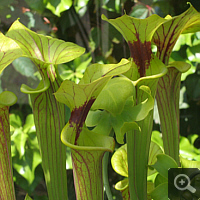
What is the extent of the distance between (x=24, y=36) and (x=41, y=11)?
81 centimetres

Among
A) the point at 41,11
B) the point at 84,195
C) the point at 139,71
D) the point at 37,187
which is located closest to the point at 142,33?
the point at 139,71

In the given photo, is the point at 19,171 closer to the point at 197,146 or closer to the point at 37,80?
the point at 37,80

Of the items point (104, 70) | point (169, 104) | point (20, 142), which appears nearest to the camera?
point (104, 70)

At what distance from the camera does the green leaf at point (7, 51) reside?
10.0 inches

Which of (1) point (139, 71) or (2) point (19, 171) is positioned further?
(2) point (19, 171)

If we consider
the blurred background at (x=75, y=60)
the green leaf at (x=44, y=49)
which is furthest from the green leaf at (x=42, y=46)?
the blurred background at (x=75, y=60)

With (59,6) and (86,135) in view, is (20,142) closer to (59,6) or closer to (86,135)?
(59,6)

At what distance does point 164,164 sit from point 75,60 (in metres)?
0.79

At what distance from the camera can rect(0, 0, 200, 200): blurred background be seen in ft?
3.20

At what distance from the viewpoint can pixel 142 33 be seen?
11.0 inches

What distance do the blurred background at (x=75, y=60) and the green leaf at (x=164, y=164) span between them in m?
0.67

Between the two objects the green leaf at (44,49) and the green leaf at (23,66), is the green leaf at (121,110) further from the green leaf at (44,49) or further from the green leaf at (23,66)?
the green leaf at (23,66)

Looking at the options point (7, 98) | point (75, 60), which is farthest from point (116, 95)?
point (75, 60)

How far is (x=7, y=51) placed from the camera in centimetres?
26
